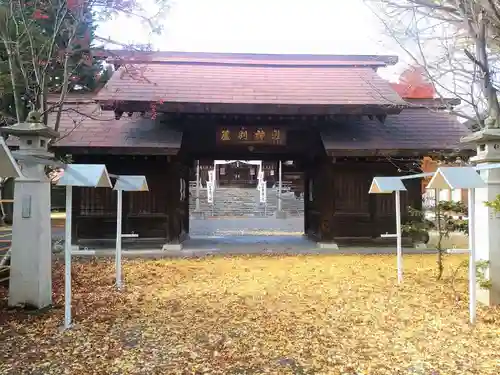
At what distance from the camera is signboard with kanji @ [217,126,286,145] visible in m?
11.1

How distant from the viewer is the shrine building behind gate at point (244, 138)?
10297mm

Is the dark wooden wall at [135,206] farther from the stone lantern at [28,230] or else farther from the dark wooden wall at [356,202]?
the stone lantern at [28,230]

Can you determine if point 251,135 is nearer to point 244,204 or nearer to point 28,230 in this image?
point 28,230

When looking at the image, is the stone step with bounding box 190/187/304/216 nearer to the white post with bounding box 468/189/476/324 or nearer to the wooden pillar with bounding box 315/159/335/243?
the wooden pillar with bounding box 315/159/335/243

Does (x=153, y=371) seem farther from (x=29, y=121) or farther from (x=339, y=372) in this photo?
(x=29, y=121)

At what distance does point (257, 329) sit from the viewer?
4500mm

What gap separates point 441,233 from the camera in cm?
671

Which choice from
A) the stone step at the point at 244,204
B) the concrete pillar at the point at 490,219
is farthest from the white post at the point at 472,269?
the stone step at the point at 244,204

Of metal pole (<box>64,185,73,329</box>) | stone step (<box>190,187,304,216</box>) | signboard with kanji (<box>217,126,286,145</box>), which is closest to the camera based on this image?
metal pole (<box>64,185,73,329</box>)

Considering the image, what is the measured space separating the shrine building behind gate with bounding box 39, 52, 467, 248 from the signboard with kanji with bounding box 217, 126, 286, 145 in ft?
0.09

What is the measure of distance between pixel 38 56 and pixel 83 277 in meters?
4.06

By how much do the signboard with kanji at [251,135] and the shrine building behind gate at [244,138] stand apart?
0.09 feet

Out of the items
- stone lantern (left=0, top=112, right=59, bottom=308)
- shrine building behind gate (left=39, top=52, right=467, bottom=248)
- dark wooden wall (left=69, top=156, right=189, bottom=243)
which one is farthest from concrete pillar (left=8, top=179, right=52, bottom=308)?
dark wooden wall (left=69, top=156, right=189, bottom=243)

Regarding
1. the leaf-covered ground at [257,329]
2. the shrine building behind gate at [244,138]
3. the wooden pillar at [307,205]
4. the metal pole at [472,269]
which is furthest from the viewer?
the wooden pillar at [307,205]
